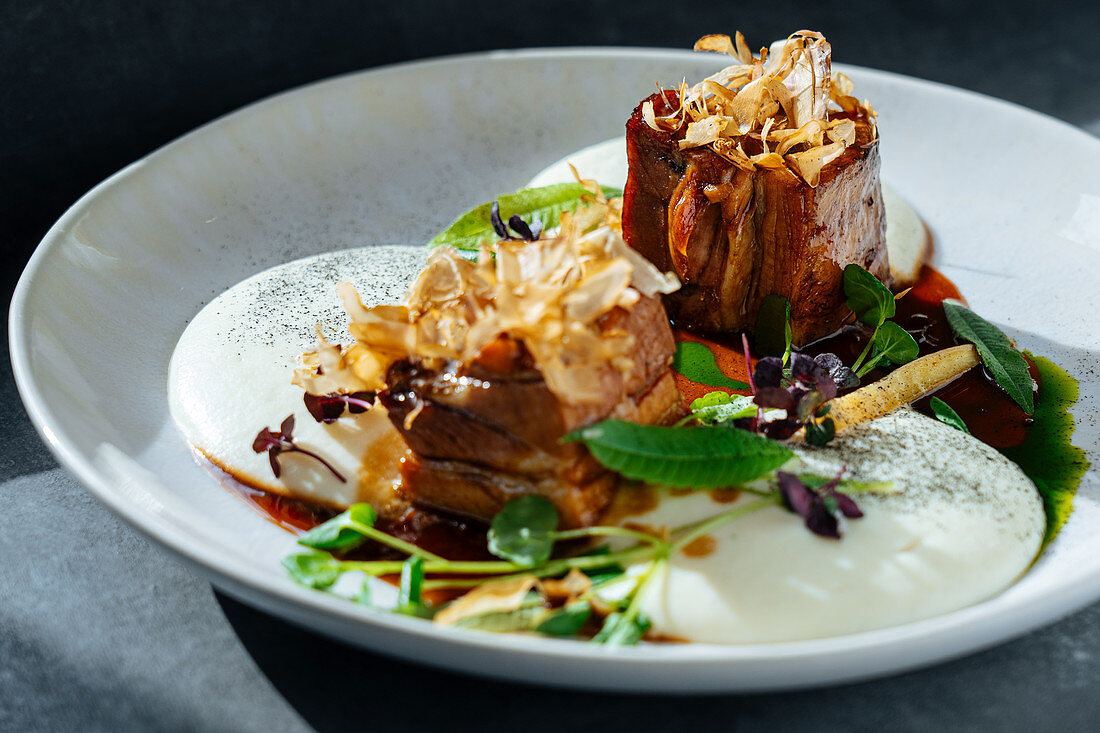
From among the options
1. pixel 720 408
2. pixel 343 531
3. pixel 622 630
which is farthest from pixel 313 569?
pixel 720 408

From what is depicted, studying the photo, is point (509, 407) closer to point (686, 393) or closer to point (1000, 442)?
point (686, 393)

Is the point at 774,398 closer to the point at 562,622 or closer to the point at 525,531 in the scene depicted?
the point at 525,531

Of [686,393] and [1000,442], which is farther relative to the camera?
[686,393]

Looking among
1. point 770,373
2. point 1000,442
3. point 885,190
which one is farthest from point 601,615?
point 885,190

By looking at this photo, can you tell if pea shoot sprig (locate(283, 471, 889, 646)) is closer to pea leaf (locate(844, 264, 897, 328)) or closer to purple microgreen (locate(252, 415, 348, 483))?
purple microgreen (locate(252, 415, 348, 483))

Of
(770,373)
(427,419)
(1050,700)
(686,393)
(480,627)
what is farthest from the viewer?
(686,393)

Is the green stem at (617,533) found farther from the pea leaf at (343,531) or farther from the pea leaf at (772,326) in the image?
the pea leaf at (772,326)

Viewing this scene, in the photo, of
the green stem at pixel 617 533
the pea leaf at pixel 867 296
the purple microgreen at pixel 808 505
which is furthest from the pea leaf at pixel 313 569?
the pea leaf at pixel 867 296
